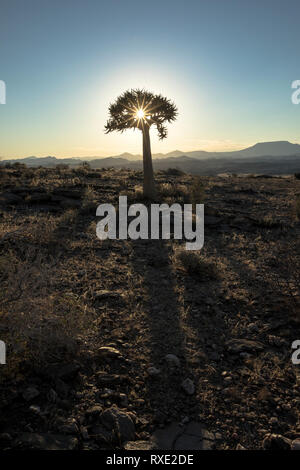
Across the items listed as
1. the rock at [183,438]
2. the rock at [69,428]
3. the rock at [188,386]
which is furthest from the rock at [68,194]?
the rock at [183,438]

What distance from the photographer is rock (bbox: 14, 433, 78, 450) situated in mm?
2193

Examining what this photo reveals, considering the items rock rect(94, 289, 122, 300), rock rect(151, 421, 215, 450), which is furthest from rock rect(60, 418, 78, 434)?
rock rect(94, 289, 122, 300)

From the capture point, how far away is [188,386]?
10.1ft

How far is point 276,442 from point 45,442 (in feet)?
6.35

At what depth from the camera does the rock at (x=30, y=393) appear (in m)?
2.67

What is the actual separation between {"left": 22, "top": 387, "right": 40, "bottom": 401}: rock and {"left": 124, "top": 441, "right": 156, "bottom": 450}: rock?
0.99 meters

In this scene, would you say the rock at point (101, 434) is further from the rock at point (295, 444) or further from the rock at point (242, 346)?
the rock at point (242, 346)

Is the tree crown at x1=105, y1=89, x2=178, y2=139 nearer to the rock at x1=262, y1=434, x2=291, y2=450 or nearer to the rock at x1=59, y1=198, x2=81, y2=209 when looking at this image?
the rock at x1=59, y1=198, x2=81, y2=209

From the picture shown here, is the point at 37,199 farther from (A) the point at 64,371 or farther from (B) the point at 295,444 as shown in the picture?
(B) the point at 295,444

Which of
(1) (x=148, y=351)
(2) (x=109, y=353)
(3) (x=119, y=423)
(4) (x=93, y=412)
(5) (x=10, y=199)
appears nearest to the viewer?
(3) (x=119, y=423)

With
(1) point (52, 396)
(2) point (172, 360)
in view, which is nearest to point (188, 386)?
(2) point (172, 360)

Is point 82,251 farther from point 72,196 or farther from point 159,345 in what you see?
point 72,196

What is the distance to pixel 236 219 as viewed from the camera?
9.81 m
